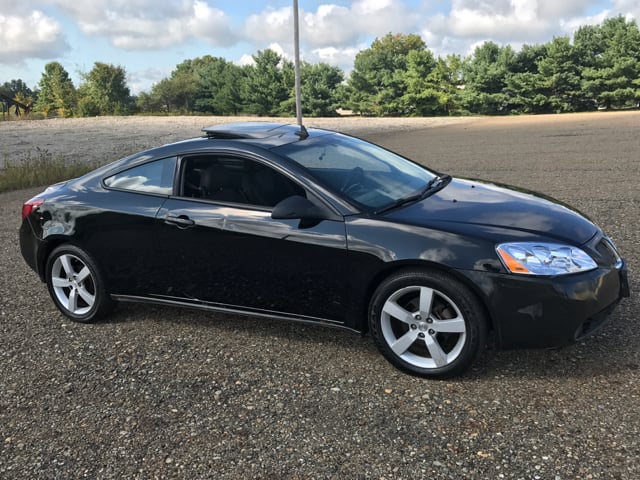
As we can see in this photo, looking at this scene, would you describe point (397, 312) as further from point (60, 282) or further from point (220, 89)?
point (220, 89)

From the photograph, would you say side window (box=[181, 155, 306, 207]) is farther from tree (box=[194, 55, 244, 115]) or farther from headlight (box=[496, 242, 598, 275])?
tree (box=[194, 55, 244, 115])

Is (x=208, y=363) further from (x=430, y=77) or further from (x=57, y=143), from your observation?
(x=430, y=77)

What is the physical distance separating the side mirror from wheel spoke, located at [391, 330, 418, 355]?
895mm

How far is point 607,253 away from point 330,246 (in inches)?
67.7

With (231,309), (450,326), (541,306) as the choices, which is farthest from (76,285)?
(541,306)

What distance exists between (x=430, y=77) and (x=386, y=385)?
60.8 m

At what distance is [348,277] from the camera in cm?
357

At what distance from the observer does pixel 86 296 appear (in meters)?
4.60

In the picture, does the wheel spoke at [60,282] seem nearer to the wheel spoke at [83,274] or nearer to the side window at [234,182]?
the wheel spoke at [83,274]

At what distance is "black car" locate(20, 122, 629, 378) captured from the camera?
3.25 metres

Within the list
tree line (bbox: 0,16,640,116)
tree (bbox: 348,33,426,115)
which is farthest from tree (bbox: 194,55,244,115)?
tree (bbox: 348,33,426,115)

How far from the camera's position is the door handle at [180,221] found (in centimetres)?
402

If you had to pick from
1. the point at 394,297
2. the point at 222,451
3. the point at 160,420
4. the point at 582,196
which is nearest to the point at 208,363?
the point at 160,420

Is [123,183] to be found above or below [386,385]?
above
